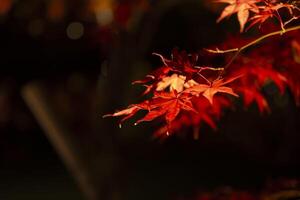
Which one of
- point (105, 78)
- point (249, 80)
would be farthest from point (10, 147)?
point (249, 80)

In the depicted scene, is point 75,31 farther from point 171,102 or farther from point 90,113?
point 171,102

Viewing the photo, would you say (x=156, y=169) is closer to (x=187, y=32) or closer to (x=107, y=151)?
(x=187, y=32)

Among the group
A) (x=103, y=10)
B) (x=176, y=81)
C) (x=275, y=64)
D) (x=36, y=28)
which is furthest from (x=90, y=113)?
(x=176, y=81)

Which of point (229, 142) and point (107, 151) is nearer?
point (107, 151)

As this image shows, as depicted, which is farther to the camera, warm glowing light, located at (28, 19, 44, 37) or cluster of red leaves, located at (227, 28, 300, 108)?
warm glowing light, located at (28, 19, 44, 37)

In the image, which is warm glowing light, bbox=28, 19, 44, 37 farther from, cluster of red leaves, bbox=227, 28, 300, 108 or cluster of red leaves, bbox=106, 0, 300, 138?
cluster of red leaves, bbox=227, 28, 300, 108

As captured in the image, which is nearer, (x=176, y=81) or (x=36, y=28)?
(x=176, y=81)

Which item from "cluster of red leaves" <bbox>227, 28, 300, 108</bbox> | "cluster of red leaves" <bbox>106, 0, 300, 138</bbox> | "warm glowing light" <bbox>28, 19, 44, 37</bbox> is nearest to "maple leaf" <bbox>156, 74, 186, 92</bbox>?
"cluster of red leaves" <bbox>106, 0, 300, 138</bbox>

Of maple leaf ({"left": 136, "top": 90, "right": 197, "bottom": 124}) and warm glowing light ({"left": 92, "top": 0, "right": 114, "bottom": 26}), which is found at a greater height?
warm glowing light ({"left": 92, "top": 0, "right": 114, "bottom": 26})

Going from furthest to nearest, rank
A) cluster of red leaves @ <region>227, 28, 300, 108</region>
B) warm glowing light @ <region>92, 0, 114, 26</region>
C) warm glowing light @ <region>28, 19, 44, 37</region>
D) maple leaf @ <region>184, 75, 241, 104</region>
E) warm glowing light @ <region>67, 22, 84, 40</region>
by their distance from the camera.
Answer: warm glowing light @ <region>67, 22, 84, 40</region> < warm glowing light @ <region>28, 19, 44, 37</region> < warm glowing light @ <region>92, 0, 114, 26</region> < cluster of red leaves @ <region>227, 28, 300, 108</region> < maple leaf @ <region>184, 75, 241, 104</region>

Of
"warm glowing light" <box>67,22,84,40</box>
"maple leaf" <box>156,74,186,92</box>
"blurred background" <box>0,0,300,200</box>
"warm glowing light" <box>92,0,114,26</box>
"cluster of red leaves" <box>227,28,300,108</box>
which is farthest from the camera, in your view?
"warm glowing light" <box>67,22,84,40</box>

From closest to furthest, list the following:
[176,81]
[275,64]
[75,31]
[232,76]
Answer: [176,81] < [232,76] < [275,64] < [75,31]
